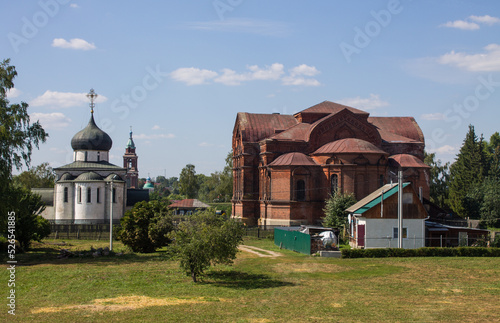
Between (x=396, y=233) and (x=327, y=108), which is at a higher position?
(x=327, y=108)

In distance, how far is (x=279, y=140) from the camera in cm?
5788

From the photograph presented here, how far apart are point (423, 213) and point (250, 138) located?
27.9m

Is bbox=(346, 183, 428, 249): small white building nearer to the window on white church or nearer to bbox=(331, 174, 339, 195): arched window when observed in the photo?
the window on white church

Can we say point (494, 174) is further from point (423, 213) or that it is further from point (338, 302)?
point (338, 302)

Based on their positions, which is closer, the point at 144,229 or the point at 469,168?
the point at 144,229

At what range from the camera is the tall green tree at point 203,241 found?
83.3 feet

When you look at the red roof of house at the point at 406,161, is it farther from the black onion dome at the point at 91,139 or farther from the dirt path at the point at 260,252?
the black onion dome at the point at 91,139

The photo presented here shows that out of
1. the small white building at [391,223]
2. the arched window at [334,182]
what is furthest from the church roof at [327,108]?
the small white building at [391,223]

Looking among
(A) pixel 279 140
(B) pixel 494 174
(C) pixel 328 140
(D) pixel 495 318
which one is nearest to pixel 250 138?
(A) pixel 279 140

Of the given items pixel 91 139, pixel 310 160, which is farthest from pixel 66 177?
pixel 310 160

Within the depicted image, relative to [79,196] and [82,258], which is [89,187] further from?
[82,258]

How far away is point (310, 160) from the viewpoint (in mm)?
55844

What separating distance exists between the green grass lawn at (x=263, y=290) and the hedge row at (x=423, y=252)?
1.00 meters

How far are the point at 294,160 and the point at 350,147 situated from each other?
19.2 ft
